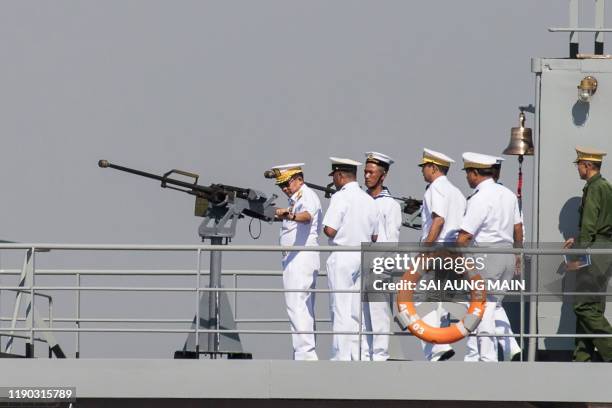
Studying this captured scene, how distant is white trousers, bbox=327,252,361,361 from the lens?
1074cm

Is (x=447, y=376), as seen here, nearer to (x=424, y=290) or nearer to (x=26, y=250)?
(x=424, y=290)

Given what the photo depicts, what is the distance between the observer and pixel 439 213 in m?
10.6

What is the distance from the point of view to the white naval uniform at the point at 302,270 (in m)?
10.9

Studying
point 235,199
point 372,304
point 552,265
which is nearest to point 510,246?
point 552,265

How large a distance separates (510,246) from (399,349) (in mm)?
1031

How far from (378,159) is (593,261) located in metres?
1.60

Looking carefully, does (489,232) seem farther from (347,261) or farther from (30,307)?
(30,307)

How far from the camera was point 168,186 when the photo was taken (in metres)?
11.7

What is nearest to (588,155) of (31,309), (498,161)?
(498,161)

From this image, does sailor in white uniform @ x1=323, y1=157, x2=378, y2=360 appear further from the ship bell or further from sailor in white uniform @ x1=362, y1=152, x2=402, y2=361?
the ship bell

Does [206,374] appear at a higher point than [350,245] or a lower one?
lower

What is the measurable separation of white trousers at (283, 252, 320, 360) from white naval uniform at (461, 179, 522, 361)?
3.58 ft

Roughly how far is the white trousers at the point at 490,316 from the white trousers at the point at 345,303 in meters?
0.78

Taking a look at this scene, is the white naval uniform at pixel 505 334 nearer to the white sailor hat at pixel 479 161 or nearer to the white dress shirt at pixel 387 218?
the white sailor hat at pixel 479 161
